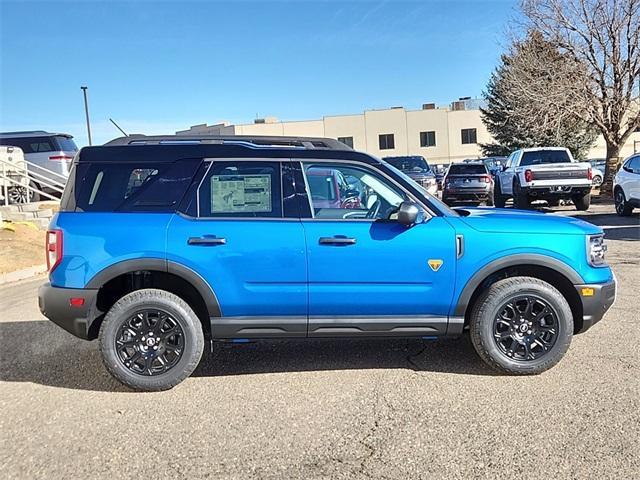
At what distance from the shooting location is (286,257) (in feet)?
14.2

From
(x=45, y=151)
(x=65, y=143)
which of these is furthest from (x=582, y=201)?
(x=45, y=151)

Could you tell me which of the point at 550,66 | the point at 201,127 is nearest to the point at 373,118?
the point at 201,127

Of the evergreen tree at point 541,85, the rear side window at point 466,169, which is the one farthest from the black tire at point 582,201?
the evergreen tree at point 541,85

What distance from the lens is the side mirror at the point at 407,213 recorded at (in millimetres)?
4258

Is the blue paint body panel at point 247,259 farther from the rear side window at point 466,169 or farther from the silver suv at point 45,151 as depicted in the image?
the silver suv at point 45,151

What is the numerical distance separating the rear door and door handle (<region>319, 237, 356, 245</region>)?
0.52ft

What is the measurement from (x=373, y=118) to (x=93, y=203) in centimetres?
4850

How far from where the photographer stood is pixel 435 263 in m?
4.39

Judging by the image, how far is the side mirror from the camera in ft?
14.0

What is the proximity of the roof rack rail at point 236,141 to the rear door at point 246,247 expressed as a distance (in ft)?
1.26

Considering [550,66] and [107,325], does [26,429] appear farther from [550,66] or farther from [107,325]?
[550,66]

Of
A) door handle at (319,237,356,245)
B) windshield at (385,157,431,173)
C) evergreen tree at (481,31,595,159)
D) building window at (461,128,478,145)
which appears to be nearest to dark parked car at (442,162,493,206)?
windshield at (385,157,431,173)

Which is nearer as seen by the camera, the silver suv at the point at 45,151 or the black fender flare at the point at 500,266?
the black fender flare at the point at 500,266

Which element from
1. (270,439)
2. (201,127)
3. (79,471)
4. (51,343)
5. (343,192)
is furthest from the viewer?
(201,127)
